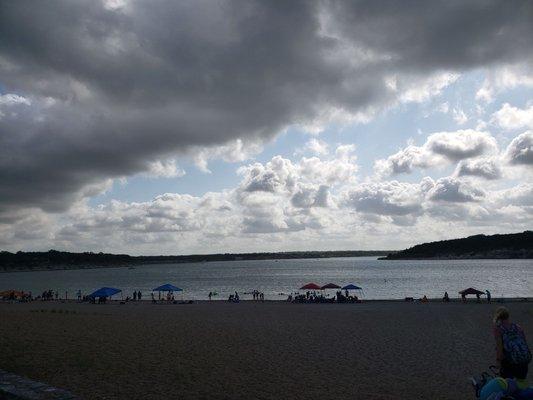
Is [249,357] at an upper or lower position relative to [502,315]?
lower

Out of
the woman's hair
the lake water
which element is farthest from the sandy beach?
the lake water

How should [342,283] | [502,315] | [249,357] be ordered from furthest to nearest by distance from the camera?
[342,283], [249,357], [502,315]

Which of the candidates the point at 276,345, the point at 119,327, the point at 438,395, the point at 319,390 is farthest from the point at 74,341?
the point at 438,395

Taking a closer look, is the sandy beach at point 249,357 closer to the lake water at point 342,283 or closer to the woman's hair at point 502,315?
the woman's hair at point 502,315

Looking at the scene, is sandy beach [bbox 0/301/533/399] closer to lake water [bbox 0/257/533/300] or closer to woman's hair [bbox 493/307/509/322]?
woman's hair [bbox 493/307/509/322]

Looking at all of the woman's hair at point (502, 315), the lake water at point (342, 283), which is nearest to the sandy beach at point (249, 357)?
the woman's hair at point (502, 315)

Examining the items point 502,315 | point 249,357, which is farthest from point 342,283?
point 502,315

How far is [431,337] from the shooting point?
61.1 ft

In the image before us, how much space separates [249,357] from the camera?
1400 cm

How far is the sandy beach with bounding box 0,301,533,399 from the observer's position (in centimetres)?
1029

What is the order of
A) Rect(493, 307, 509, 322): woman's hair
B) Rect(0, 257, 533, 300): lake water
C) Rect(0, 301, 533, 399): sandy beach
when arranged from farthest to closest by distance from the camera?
Rect(0, 257, 533, 300): lake water < Rect(0, 301, 533, 399): sandy beach < Rect(493, 307, 509, 322): woman's hair

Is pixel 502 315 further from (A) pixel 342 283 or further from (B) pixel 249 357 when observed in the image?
(A) pixel 342 283

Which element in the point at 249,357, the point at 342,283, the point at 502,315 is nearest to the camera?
the point at 502,315

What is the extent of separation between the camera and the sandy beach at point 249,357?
10289 millimetres
